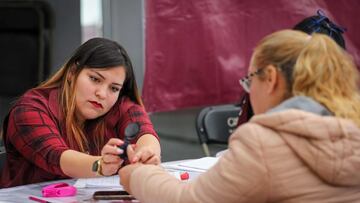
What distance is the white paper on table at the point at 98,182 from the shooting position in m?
1.74

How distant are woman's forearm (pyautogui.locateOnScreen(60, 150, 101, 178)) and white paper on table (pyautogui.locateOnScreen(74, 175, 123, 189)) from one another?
2cm

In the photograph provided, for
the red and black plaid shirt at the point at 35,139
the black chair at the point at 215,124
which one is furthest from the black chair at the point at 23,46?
the red and black plaid shirt at the point at 35,139

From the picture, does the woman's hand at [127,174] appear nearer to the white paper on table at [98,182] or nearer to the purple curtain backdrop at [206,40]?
the white paper on table at [98,182]

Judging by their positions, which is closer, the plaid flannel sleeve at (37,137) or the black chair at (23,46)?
the plaid flannel sleeve at (37,137)

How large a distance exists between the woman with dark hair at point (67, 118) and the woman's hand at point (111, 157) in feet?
0.28

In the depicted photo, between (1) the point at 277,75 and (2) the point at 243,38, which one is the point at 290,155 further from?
(2) the point at 243,38

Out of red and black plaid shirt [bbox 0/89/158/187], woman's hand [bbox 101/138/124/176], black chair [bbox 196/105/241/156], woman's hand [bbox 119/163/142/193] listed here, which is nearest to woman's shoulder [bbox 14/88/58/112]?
red and black plaid shirt [bbox 0/89/158/187]

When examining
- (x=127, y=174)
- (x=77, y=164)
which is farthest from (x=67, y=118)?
(x=127, y=174)

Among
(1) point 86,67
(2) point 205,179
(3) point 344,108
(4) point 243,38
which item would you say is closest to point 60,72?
(1) point 86,67

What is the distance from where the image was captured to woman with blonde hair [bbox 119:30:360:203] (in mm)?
1110

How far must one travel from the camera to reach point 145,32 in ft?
10.0

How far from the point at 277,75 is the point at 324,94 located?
0.09 m

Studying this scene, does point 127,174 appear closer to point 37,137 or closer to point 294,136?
point 294,136

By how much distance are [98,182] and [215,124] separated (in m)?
1.22
